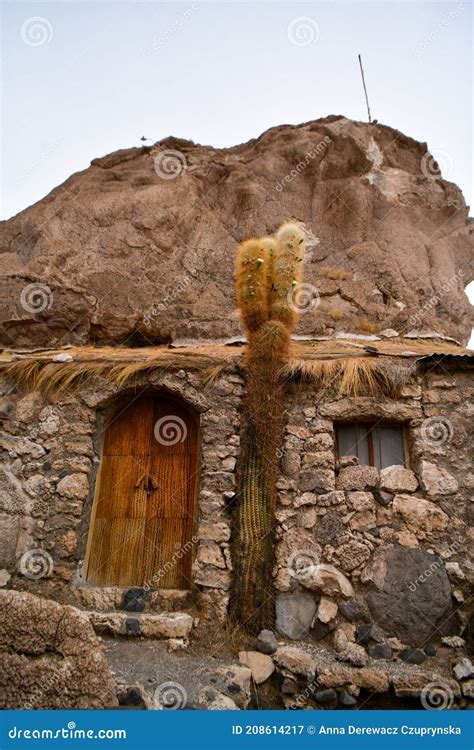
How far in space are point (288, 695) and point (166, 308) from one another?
6832 millimetres

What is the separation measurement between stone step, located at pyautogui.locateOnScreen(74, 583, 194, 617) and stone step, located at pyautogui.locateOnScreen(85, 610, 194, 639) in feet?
0.64

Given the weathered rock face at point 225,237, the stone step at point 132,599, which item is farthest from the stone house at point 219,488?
the weathered rock face at point 225,237

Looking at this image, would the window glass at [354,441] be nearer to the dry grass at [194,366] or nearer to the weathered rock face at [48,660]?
the dry grass at [194,366]

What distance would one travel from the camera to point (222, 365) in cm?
573

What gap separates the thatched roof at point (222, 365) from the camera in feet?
18.2

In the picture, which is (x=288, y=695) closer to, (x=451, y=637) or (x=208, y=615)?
(x=208, y=615)

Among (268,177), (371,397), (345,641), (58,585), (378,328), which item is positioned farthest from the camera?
(268,177)

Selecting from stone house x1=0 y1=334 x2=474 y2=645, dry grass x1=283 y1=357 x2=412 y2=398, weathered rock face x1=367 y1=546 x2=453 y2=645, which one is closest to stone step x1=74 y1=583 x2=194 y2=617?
stone house x1=0 y1=334 x2=474 y2=645

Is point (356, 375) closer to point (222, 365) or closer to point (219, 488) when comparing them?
point (222, 365)

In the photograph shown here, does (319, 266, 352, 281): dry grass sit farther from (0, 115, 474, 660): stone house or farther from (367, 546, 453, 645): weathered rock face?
(367, 546, 453, 645): weathered rock face

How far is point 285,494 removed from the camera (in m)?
5.25

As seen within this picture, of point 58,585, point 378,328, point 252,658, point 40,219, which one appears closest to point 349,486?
point 252,658

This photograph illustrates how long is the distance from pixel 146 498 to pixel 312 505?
195 centimetres

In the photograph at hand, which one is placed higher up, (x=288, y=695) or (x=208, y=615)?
(x=208, y=615)
